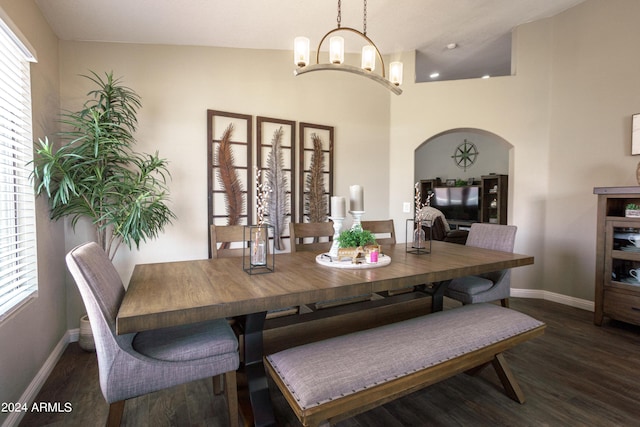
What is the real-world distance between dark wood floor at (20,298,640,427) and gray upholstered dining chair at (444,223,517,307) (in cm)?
48

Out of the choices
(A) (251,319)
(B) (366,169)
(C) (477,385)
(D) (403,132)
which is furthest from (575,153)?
(A) (251,319)

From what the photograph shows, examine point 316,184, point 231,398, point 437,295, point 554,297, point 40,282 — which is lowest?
point 554,297

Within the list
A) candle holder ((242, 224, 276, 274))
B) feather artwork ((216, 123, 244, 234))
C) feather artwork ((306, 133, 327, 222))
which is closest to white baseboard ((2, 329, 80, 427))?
candle holder ((242, 224, 276, 274))

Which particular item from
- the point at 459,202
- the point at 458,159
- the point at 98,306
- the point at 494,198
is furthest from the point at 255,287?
the point at 458,159

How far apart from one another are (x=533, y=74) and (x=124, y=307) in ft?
15.2

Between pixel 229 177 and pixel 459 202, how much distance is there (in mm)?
6020

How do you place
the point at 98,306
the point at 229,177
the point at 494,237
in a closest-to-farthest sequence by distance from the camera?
the point at 98,306 → the point at 494,237 → the point at 229,177

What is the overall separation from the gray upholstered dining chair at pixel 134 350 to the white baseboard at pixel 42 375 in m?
0.87

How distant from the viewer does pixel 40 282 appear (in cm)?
218

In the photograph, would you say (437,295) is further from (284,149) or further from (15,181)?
(15,181)

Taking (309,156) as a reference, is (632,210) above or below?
below

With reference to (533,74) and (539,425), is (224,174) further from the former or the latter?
(533,74)

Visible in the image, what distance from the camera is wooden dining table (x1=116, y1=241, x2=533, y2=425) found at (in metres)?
1.22

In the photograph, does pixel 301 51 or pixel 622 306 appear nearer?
pixel 301 51
